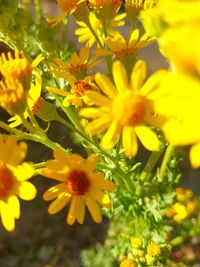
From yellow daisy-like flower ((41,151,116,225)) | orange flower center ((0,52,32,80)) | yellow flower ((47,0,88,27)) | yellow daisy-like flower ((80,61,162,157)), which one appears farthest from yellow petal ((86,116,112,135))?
yellow flower ((47,0,88,27))

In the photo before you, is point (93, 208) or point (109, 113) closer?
point (109, 113)

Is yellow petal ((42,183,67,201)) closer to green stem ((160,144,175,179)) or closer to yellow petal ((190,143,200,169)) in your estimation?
green stem ((160,144,175,179))

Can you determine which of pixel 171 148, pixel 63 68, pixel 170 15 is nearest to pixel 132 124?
pixel 171 148

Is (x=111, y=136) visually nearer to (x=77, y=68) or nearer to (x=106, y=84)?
Result: (x=106, y=84)

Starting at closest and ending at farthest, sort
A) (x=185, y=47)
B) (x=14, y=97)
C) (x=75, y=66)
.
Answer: (x=185, y=47) → (x=14, y=97) → (x=75, y=66)

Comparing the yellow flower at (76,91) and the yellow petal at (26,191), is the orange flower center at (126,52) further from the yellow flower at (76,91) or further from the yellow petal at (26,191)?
the yellow petal at (26,191)

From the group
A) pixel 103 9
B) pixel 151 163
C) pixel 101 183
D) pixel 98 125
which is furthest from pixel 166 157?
pixel 103 9
